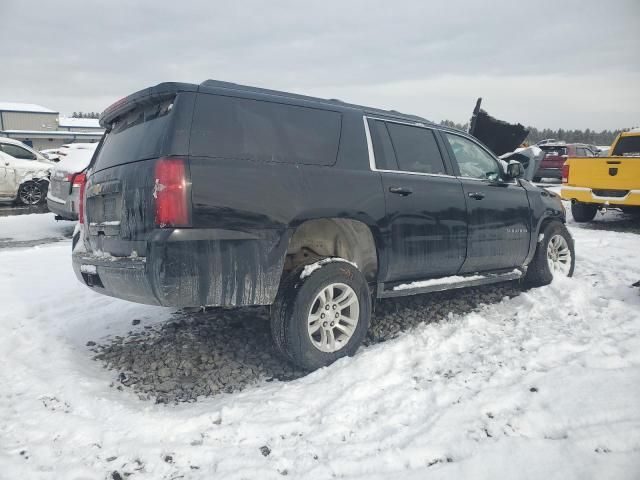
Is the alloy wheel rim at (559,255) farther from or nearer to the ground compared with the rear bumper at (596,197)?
nearer to the ground

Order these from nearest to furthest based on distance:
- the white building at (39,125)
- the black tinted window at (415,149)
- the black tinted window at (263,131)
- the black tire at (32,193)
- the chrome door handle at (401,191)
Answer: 1. the black tinted window at (263,131)
2. the chrome door handle at (401,191)
3. the black tinted window at (415,149)
4. the black tire at (32,193)
5. the white building at (39,125)

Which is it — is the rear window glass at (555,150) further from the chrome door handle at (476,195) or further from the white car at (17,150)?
the white car at (17,150)

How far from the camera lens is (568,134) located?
240 feet

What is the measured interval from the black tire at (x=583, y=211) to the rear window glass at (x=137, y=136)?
9.81 metres

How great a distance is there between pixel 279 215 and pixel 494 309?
8.45 feet

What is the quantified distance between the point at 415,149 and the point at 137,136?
2268 mm

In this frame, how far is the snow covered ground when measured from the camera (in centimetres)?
215

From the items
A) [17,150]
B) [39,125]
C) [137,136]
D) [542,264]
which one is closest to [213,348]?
[137,136]

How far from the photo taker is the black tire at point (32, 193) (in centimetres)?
1196

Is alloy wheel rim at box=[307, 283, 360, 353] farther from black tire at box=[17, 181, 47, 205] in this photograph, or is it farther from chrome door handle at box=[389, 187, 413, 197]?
black tire at box=[17, 181, 47, 205]

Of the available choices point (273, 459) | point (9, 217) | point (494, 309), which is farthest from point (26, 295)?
point (9, 217)

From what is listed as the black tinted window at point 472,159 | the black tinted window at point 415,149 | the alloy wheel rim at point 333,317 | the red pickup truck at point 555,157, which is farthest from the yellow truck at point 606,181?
the red pickup truck at point 555,157

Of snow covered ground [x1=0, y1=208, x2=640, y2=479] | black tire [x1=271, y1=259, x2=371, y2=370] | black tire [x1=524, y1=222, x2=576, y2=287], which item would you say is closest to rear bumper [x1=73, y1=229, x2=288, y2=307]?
black tire [x1=271, y1=259, x2=371, y2=370]

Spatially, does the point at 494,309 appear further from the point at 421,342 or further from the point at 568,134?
the point at 568,134
